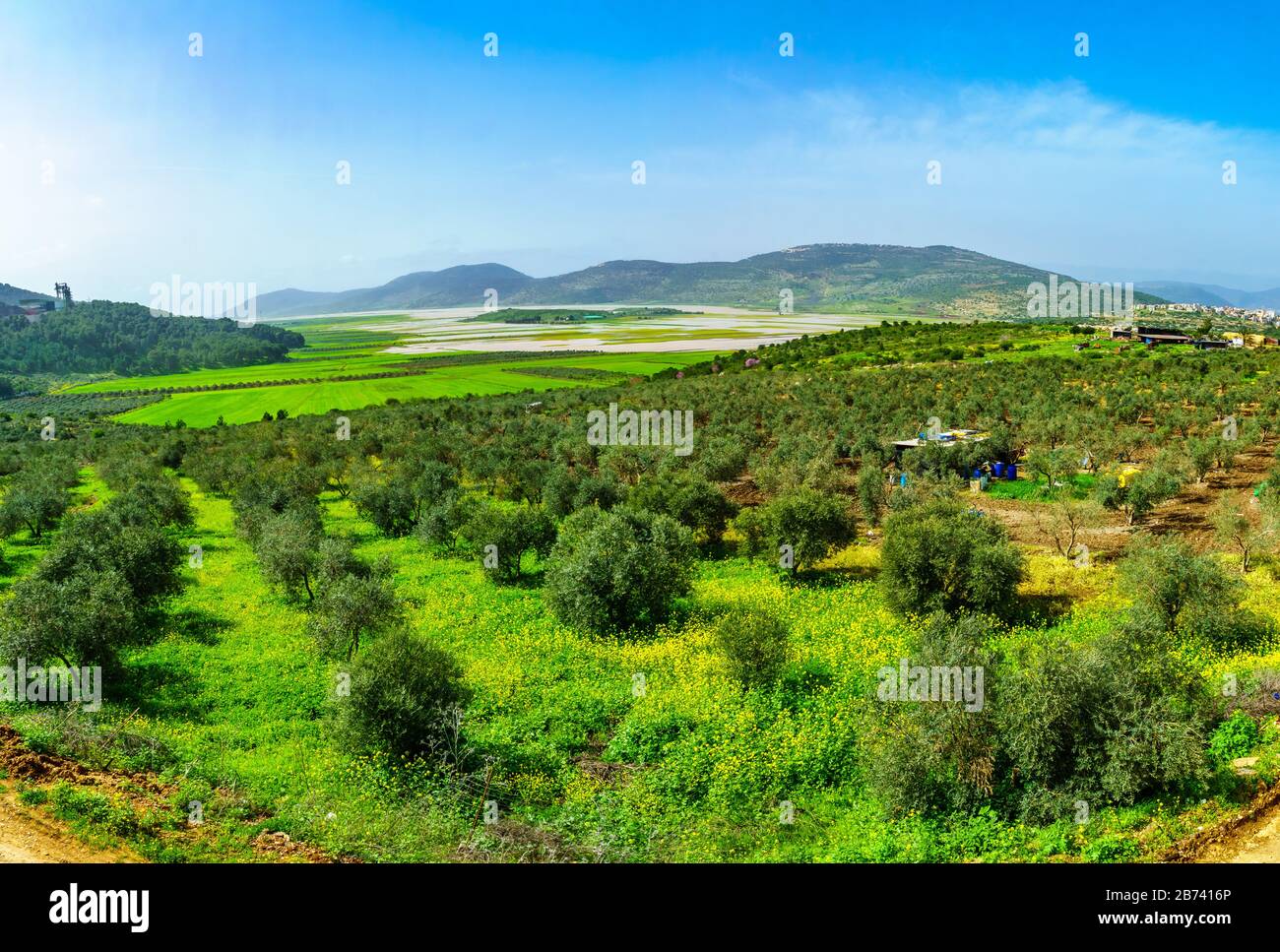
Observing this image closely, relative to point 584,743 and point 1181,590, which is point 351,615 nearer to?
point 584,743

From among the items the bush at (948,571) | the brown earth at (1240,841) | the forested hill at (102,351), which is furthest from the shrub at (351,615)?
the forested hill at (102,351)

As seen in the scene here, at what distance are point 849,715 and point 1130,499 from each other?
24.4m

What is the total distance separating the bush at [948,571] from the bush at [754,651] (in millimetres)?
6942

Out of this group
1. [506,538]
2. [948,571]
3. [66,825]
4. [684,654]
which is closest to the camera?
[66,825]

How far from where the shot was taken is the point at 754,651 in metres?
21.6

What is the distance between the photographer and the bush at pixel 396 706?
60.0 ft

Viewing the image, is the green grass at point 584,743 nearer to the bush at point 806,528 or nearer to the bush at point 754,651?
the bush at point 754,651

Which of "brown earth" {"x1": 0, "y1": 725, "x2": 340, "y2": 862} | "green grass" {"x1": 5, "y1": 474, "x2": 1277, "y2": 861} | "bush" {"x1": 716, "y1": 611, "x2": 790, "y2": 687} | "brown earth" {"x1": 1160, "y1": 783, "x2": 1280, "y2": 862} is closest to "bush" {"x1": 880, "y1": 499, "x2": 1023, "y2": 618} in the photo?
"green grass" {"x1": 5, "y1": 474, "x2": 1277, "y2": 861}

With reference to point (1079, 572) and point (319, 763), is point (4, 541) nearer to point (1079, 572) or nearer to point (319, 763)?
point (319, 763)

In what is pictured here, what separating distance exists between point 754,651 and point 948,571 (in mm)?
9402

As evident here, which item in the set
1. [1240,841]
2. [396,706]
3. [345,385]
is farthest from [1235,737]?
[345,385]

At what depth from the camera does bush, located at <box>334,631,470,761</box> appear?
18.3 meters

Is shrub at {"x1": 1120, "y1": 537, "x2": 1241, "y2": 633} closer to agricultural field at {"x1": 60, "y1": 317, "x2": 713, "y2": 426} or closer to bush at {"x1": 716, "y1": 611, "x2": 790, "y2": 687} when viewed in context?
bush at {"x1": 716, "y1": 611, "x2": 790, "y2": 687}
